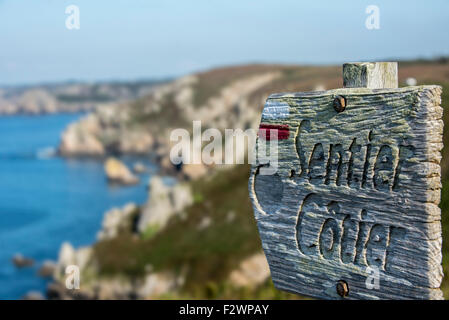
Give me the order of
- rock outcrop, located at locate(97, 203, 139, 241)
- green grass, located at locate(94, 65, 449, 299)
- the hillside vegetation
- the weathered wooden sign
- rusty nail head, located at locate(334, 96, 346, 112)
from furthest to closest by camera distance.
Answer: rock outcrop, located at locate(97, 203, 139, 241), green grass, located at locate(94, 65, 449, 299), the hillside vegetation, rusty nail head, located at locate(334, 96, 346, 112), the weathered wooden sign

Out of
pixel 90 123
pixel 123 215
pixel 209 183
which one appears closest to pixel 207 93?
pixel 90 123

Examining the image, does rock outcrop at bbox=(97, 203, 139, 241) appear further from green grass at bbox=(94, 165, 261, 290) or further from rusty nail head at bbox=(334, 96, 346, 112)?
rusty nail head at bbox=(334, 96, 346, 112)

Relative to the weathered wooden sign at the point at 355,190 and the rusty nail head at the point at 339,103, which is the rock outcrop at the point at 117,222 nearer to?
the weathered wooden sign at the point at 355,190

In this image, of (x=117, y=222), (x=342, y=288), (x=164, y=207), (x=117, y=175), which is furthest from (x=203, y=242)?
(x=117, y=175)

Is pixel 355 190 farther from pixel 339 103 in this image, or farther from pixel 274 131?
pixel 274 131

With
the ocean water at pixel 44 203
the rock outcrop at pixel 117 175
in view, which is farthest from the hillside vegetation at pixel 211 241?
the rock outcrop at pixel 117 175

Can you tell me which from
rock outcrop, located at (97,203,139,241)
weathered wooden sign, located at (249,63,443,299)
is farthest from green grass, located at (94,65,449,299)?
weathered wooden sign, located at (249,63,443,299)
